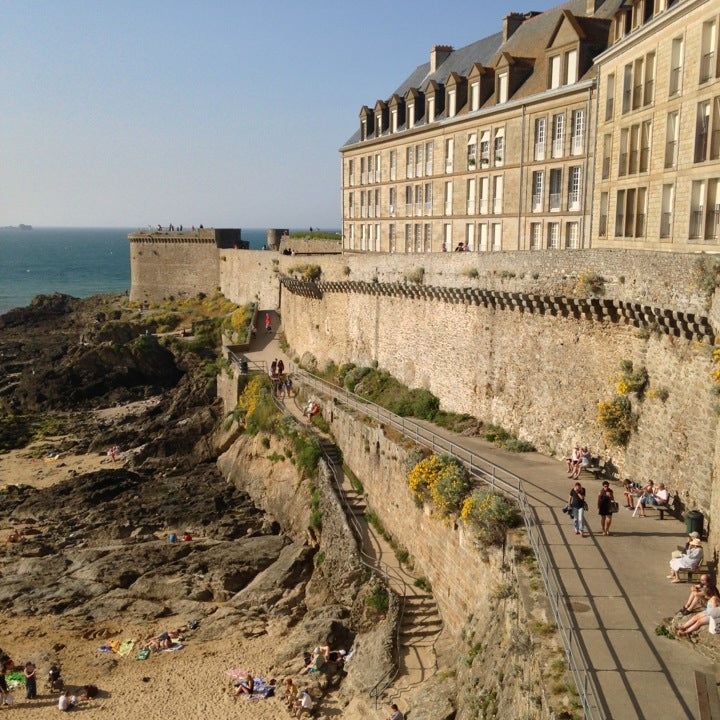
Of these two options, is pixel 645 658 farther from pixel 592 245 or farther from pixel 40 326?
pixel 40 326

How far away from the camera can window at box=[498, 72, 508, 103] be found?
26562 mm

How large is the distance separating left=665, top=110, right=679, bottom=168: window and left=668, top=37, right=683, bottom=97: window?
54 centimetres

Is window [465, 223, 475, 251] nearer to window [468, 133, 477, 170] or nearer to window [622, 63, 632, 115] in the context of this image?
window [468, 133, 477, 170]

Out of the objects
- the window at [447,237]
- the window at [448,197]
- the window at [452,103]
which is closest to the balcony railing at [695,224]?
the window at [447,237]

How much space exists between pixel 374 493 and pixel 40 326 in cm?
4460

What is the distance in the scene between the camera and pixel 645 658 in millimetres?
9844

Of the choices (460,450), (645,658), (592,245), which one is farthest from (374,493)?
(645,658)

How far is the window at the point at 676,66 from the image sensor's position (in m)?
17.0

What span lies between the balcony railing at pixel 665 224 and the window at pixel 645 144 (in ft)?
4.82

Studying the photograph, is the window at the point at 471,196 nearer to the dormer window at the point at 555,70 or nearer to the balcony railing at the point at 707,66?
the dormer window at the point at 555,70

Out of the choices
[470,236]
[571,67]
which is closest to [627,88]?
[571,67]

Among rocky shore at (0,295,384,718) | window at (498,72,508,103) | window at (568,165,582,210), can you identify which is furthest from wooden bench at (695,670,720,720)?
window at (498,72,508,103)

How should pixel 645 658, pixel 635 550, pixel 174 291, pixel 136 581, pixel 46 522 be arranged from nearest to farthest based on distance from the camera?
pixel 645 658
pixel 635 550
pixel 136 581
pixel 46 522
pixel 174 291

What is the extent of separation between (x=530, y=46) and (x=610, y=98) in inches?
328
